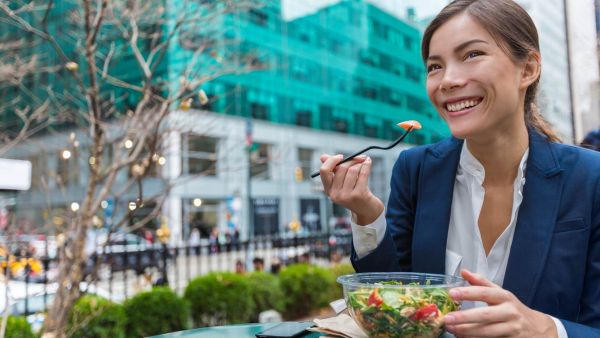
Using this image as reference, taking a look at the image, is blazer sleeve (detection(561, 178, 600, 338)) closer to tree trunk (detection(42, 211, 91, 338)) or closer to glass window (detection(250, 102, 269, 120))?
tree trunk (detection(42, 211, 91, 338))

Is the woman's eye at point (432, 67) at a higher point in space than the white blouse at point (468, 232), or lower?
higher

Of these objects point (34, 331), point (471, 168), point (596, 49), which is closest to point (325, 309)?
point (34, 331)

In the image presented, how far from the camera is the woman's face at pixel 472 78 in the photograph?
3.79 feet

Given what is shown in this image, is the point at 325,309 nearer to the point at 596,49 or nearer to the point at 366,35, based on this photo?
the point at 596,49

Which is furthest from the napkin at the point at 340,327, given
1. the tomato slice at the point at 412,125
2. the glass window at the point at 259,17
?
the glass window at the point at 259,17

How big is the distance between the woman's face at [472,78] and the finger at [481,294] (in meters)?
0.45

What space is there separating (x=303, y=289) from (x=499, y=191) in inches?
247

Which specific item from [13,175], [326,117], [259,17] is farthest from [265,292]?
[326,117]

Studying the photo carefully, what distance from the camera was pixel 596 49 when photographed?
502 cm

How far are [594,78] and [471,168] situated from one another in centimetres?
514

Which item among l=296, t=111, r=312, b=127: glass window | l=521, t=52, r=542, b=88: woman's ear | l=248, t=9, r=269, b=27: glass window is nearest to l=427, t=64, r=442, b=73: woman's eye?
l=521, t=52, r=542, b=88: woman's ear

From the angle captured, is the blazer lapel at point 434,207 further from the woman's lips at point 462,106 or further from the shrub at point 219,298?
the shrub at point 219,298

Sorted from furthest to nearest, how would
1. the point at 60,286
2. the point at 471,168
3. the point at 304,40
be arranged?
1. the point at 304,40
2. the point at 60,286
3. the point at 471,168

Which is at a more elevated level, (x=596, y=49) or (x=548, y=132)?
(x=596, y=49)
